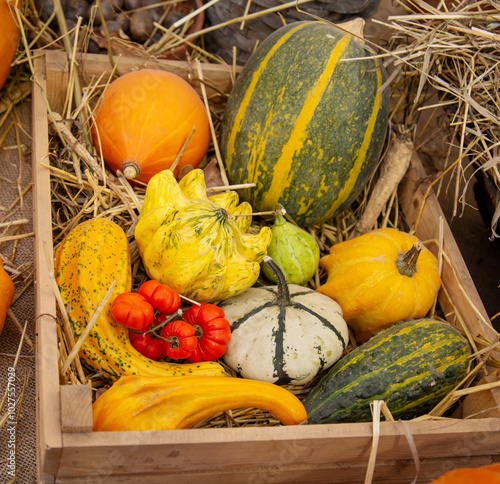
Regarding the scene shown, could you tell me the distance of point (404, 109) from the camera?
2.80 metres

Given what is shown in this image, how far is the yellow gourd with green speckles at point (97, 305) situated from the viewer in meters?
1.77

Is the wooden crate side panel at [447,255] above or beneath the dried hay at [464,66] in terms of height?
beneath

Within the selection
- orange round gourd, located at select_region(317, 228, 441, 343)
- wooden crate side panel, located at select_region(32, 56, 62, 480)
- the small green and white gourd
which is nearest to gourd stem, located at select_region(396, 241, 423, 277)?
orange round gourd, located at select_region(317, 228, 441, 343)

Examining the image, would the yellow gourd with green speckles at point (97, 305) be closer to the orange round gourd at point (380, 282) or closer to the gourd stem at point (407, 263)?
the orange round gourd at point (380, 282)

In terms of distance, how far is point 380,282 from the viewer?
2133mm

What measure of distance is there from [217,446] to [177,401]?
19 centimetres

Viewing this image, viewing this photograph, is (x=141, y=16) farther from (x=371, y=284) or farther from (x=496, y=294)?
(x=496, y=294)

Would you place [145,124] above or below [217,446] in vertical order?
above

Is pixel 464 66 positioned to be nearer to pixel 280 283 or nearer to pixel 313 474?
pixel 280 283

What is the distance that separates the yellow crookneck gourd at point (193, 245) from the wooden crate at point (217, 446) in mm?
335

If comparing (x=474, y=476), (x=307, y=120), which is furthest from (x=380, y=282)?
(x=474, y=476)

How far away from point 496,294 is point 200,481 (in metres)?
1.97


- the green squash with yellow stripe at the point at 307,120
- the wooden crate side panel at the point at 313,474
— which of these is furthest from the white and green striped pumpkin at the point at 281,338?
the green squash with yellow stripe at the point at 307,120

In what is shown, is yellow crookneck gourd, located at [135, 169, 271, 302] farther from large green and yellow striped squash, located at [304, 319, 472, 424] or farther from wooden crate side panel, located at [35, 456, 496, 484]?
wooden crate side panel, located at [35, 456, 496, 484]
